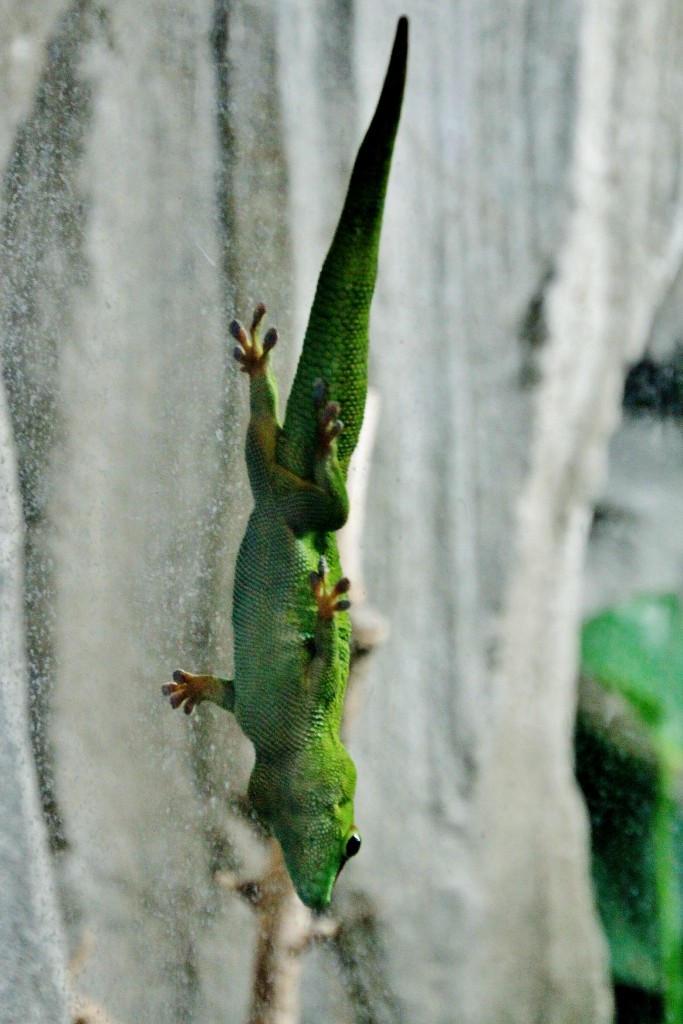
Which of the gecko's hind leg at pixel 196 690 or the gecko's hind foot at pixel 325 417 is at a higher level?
the gecko's hind foot at pixel 325 417

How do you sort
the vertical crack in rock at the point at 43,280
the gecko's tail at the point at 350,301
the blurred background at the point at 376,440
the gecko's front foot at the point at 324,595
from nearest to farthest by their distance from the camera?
the gecko's tail at the point at 350,301, the gecko's front foot at the point at 324,595, the blurred background at the point at 376,440, the vertical crack in rock at the point at 43,280

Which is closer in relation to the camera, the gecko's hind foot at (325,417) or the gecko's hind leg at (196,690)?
the gecko's hind foot at (325,417)

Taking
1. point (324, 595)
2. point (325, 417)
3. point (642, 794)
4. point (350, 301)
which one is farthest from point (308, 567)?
point (642, 794)

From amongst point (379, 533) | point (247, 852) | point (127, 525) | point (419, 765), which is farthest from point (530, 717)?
point (127, 525)

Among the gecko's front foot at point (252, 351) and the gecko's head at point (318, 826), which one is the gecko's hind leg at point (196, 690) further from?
the gecko's front foot at point (252, 351)

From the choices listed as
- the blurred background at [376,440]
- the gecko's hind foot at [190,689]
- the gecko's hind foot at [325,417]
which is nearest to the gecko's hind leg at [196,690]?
the gecko's hind foot at [190,689]

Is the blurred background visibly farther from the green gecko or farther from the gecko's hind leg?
the green gecko

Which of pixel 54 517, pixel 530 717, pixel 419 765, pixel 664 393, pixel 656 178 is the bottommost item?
pixel 419 765

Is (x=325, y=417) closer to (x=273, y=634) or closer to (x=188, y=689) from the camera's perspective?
(x=273, y=634)

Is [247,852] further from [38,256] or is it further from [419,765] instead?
[38,256]
